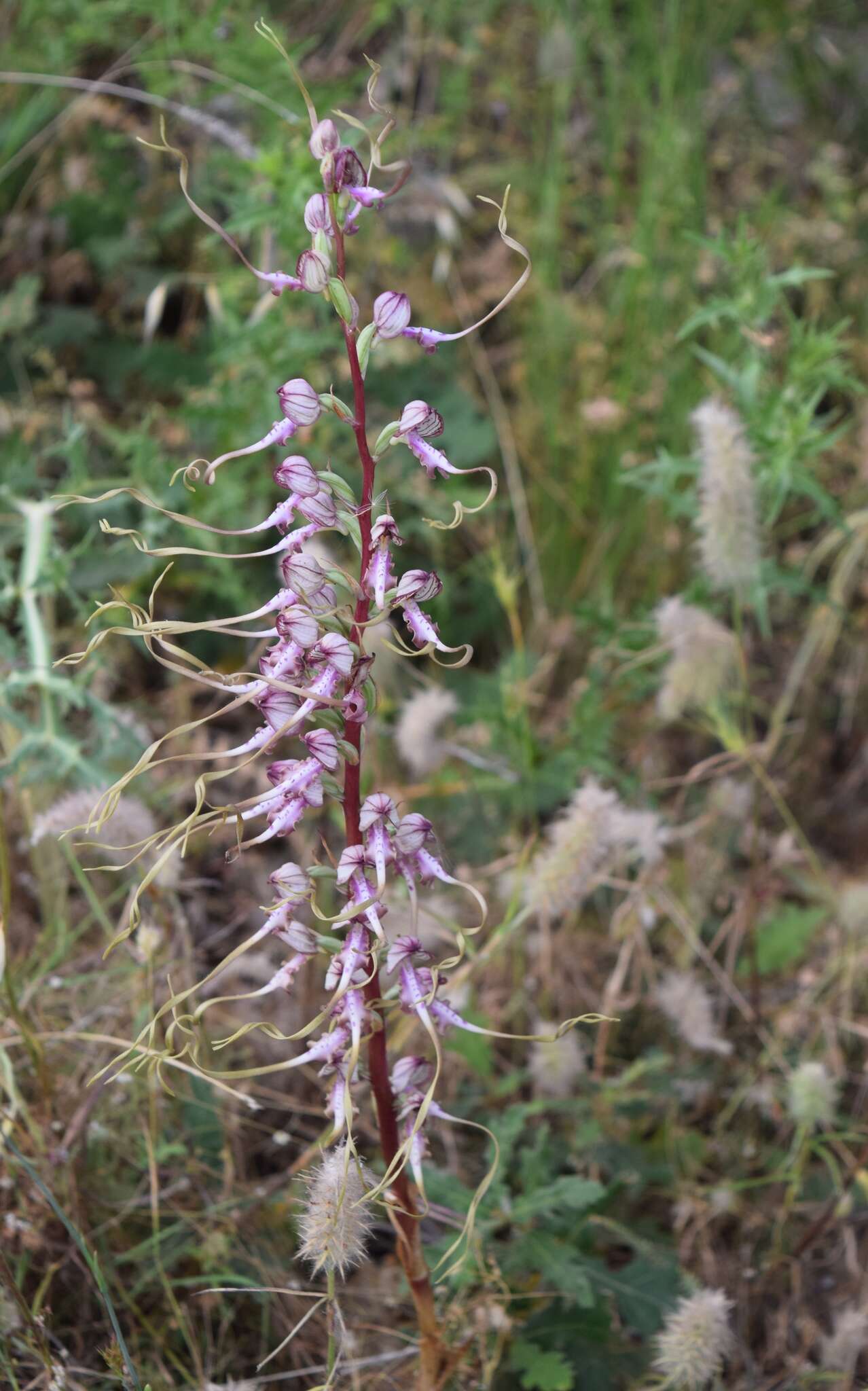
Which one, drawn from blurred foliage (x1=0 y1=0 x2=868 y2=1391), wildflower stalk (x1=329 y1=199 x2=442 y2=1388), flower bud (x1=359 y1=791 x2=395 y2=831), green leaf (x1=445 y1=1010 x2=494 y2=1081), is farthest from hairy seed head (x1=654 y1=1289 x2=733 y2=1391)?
flower bud (x1=359 y1=791 x2=395 y2=831)

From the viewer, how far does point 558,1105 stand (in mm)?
1582

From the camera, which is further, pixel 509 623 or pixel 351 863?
pixel 509 623

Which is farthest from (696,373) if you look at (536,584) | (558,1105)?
(558,1105)

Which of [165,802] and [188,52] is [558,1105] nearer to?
[165,802]

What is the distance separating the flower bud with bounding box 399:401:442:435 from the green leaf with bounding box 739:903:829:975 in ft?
4.44

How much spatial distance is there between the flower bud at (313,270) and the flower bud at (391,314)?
45 millimetres

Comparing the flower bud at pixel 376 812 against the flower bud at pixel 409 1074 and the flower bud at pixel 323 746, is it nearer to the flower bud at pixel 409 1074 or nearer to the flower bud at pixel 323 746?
the flower bud at pixel 323 746

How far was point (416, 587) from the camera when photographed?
0.95 metres

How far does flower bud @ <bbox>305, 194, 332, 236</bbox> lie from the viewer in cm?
92

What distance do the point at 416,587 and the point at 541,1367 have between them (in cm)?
90

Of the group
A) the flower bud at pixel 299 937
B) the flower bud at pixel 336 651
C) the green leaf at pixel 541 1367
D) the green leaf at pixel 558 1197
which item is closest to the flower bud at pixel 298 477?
the flower bud at pixel 336 651

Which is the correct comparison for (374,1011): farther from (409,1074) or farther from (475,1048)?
(475,1048)

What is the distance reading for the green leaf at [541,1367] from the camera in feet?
4.25

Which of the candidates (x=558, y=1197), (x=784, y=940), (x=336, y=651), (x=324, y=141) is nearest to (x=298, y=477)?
(x=336, y=651)
